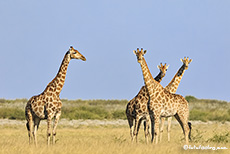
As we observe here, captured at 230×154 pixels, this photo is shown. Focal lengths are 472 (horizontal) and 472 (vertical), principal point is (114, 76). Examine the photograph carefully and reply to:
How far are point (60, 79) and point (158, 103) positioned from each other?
309cm

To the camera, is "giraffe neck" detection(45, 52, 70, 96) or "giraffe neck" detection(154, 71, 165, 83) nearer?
"giraffe neck" detection(45, 52, 70, 96)

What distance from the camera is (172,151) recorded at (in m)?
12.8

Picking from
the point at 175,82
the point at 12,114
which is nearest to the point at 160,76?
the point at 175,82

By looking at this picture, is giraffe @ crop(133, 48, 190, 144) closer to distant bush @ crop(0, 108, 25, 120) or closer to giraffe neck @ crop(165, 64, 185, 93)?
giraffe neck @ crop(165, 64, 185, 93)

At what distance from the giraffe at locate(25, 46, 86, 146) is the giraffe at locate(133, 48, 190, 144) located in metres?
1.91

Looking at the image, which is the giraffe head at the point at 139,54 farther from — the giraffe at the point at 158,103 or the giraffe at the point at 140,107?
the giraffe at the point at 140,107

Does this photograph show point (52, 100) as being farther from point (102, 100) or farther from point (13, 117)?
point (102, 100)

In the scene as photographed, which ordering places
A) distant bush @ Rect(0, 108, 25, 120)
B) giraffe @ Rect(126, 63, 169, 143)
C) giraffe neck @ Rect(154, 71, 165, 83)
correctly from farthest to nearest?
distant bush @ Rect(0, 108, 25, 120) < giraffe neck @ Rect(154, 71, 165, 83) < giraffe @ Rect(126, 63, 169, 143)

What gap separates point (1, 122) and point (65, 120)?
4.16m

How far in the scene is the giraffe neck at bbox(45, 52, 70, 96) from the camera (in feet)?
47.1

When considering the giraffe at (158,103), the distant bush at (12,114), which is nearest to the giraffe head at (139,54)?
the giraffe at (158,103)

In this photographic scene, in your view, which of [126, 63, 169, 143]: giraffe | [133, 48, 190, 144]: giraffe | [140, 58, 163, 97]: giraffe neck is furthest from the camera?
[126, 63, 169, 143]: giraffe

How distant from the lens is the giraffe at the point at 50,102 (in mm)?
13961

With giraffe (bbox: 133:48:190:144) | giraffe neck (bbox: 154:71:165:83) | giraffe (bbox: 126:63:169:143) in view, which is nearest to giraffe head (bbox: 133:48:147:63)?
giraffe (bbox: 133:48:190:144)
